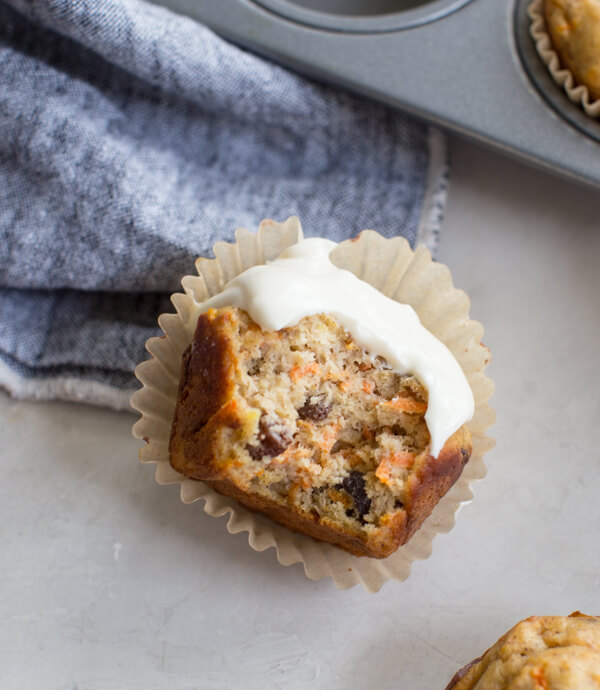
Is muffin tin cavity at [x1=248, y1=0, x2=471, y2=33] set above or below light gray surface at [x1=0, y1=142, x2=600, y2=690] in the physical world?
above

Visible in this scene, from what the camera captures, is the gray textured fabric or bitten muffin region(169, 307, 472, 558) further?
the gray textured fabric

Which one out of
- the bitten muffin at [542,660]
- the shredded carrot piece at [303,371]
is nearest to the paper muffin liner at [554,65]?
the shredded carrot piece at [303,371]

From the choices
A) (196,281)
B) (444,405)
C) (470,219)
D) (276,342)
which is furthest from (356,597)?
(470,219)

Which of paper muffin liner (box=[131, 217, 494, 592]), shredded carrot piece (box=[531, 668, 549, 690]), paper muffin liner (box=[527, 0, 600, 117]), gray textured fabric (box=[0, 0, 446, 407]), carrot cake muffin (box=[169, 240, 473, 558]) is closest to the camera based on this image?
shredded carrot piece (box=[531, 668, 549, 690])

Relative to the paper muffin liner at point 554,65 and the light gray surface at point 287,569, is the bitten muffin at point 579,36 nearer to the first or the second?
the paper muffin liner at point 554,65

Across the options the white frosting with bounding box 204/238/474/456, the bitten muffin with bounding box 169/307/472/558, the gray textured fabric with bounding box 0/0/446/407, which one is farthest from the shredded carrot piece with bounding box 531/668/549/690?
the gray textured fabric with bounding box 0/0/446/407

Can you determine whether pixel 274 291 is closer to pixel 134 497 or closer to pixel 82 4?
pixel 134 497

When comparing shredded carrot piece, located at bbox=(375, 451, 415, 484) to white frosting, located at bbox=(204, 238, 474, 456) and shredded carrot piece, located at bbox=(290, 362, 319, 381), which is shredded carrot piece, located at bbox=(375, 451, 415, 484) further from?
shredded carrot piece, located at bbox=(290, 362, 319, 381)
